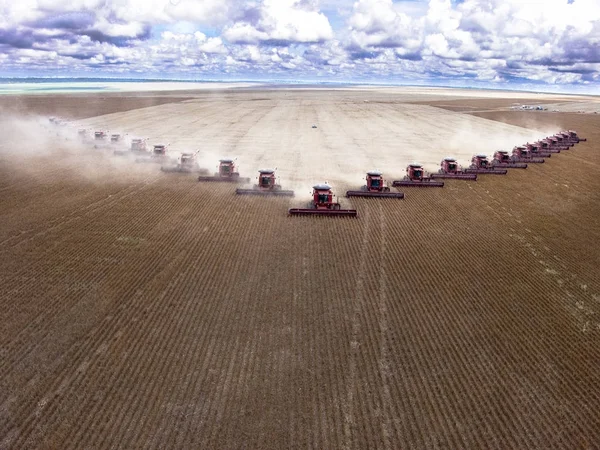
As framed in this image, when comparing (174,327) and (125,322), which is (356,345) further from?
(125,322)

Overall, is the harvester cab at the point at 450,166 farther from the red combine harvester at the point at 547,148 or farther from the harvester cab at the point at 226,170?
the red combine harvester at the point at 547,148

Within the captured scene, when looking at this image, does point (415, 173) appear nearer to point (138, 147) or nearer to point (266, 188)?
point (266, 188)

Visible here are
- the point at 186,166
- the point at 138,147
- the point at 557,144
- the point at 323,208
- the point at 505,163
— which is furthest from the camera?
the point at 557,144

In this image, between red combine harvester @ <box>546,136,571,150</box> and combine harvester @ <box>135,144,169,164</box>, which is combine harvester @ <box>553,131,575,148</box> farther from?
combine harvester @ <box>135,144,169,164</box>

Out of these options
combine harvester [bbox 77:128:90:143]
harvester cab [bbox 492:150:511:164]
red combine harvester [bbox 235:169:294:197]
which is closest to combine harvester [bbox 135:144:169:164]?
combine harvester [bbox 77:128:90:143]

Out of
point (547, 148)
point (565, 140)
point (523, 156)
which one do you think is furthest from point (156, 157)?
point (565, 140)
